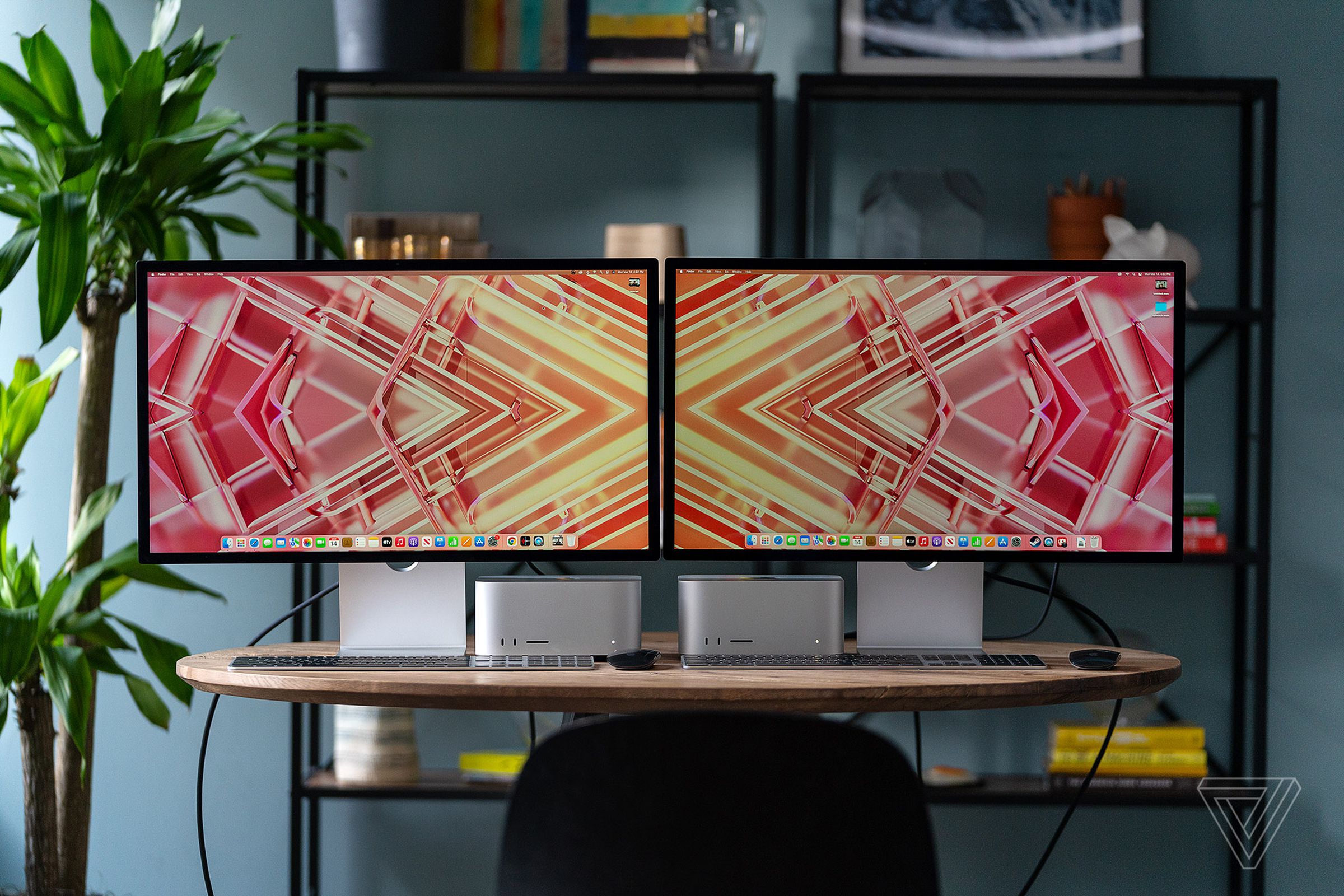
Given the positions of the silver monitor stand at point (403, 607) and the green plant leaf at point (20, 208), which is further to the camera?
the green plant leaf at point (20, 208)

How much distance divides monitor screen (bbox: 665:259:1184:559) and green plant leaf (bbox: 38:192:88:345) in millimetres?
915

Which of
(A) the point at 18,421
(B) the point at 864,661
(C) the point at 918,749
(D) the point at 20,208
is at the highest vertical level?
(D) the point at 20,208

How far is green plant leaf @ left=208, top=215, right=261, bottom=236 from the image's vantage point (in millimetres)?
1938

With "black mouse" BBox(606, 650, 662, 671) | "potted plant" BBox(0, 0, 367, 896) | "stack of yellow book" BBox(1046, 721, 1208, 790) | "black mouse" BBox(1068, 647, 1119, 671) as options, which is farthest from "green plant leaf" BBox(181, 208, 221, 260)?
"stack of yellow book" BBox(1046, 721, 1208, 790)

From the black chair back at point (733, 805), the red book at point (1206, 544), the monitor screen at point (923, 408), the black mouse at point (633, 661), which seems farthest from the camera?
the red book at point (1206, 544)

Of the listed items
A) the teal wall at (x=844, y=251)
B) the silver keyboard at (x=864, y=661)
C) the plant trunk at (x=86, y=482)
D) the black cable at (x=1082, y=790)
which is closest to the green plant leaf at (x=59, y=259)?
the plant trunk at (x=86, y=482)

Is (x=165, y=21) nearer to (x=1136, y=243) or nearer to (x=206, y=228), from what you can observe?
(x=206, y=228)

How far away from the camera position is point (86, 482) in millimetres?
1751

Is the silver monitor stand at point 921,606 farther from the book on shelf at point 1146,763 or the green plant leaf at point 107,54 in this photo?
the green plant leaf at point 107,54

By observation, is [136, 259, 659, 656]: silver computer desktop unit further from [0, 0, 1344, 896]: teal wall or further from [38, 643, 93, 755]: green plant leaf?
[0, 0, 1344, 896]: teal wall

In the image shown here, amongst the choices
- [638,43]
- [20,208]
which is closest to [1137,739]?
[638,43]

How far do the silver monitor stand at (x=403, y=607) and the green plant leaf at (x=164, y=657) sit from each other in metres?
0.47

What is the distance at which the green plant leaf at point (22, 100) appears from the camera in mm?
1641

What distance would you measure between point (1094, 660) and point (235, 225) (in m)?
1.72
